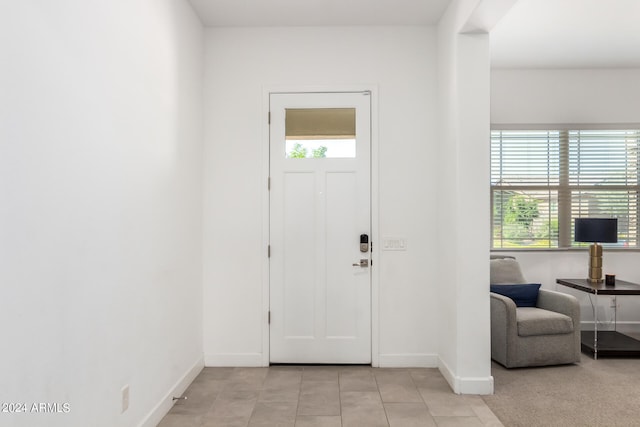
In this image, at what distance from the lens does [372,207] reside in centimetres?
388

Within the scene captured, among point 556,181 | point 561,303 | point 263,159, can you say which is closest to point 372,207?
point 263,159

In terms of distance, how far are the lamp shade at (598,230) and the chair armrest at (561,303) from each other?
78 cm

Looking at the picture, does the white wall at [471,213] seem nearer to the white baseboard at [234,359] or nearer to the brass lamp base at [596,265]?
the white baseboard at [234,359]

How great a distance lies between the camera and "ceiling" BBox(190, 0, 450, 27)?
3461 mm

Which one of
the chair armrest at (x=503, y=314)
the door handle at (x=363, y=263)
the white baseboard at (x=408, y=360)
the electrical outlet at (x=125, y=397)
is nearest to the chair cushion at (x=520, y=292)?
the chair armrest at (x=503, y=314)

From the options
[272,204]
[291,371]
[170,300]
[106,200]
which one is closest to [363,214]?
[272,204]

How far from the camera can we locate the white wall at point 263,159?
3.87 meters

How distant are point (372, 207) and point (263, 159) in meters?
1.00

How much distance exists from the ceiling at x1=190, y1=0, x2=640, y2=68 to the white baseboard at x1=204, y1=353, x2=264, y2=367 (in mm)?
2762

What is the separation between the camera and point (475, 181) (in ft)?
10.8

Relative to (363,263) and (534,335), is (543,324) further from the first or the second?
(363,263)

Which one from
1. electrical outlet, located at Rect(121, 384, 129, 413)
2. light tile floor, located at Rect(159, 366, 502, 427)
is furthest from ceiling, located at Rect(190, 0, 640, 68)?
light tile floor, located at Rect(159, 366, 502, 427)

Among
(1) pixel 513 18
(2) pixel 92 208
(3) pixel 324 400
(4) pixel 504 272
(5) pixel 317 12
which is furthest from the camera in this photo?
(4) pixel 504 272

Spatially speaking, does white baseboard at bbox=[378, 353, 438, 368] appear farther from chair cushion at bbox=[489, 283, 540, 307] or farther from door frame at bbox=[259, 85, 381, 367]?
chair cushion at bbox=[489, 283, 540, 307]
